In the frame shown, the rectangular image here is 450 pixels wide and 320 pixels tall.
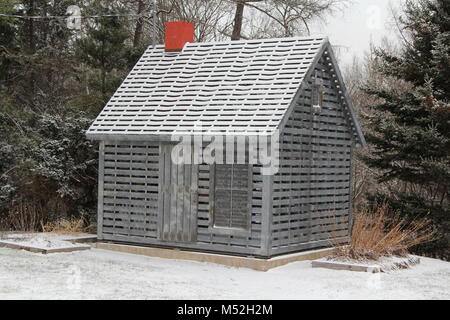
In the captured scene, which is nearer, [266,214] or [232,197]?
[266,214]

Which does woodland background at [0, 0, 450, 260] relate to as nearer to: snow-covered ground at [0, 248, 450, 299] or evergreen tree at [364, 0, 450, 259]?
evergreen tree at [364, 0, 450, 259]

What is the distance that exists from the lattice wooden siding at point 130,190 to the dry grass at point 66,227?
1.83 m

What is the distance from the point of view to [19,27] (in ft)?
80.1

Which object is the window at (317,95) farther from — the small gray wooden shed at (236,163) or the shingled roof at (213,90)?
the shingled roof at (213,90)

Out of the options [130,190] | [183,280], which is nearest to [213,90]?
[130,190]

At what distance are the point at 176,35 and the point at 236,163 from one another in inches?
172

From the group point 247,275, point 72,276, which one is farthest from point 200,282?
point 72,276

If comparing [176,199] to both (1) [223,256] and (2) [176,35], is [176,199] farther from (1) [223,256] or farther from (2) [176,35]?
(2) [176,35]

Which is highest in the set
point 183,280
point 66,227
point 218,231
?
point 218,231

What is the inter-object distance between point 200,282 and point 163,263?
2145mm

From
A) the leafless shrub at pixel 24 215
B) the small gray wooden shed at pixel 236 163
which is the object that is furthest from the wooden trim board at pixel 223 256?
the leafless shrub at pixel 24 215

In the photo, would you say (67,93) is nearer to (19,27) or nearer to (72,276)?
(19,27)

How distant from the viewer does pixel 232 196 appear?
1333cm
